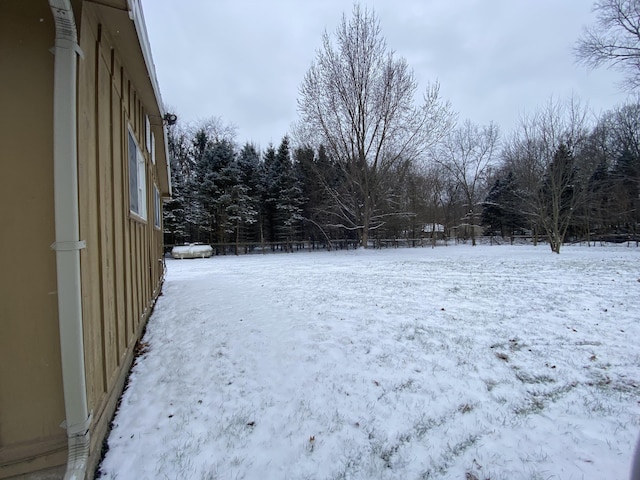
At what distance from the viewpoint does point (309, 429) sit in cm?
225

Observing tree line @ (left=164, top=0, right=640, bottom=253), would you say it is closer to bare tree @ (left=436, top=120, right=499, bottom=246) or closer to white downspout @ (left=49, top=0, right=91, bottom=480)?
bare tree @ (left=436, top=120, right=499, bottom=246)

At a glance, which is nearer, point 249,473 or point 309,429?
point 249,473

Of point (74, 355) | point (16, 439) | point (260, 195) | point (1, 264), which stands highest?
point (260, 195)

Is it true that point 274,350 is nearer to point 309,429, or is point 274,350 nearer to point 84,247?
point 309,429

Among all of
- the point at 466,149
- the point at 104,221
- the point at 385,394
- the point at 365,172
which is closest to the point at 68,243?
the point at 104,221

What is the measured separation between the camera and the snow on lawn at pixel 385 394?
6.38ft

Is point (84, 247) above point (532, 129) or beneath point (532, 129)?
beneath

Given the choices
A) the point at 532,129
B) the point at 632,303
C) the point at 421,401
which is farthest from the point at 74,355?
the point at 532,129

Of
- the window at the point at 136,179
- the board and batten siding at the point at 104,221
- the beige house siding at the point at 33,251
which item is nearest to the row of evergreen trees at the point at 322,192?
the window at the point at 136,179

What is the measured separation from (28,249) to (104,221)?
1.97 feet

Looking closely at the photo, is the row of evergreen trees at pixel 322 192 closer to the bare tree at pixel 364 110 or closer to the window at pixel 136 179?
the bare tree at pixel 364 110

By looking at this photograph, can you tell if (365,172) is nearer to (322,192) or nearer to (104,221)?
(322,192)

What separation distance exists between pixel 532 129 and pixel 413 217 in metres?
10.6

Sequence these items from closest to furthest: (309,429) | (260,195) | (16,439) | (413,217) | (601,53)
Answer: (16,439)
(309,429)
(601,53)
(260,195)
(413,217)
